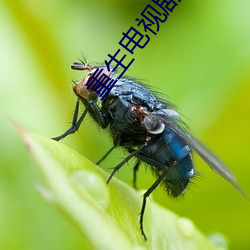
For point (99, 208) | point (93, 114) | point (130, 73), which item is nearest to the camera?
point (99, 208)

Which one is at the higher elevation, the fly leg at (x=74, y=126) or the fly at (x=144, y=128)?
A: the fly at (x=144, y=128)

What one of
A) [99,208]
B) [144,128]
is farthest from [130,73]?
[99,208]

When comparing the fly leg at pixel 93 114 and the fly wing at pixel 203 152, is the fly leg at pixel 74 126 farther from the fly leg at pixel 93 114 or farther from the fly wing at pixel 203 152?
the fly wing at pixel 203 152

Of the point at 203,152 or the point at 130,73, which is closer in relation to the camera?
the point at 203,152

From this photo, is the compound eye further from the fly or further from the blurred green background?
the blurred green background

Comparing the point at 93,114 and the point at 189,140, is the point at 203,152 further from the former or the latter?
the point at 93,114

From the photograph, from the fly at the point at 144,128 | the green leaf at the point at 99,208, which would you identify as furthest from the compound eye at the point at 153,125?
the green leaf at the point at 99,208

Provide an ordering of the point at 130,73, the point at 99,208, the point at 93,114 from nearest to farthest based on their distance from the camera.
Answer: the point at 99,208 → the point at 93,114 → the point at 130,73
